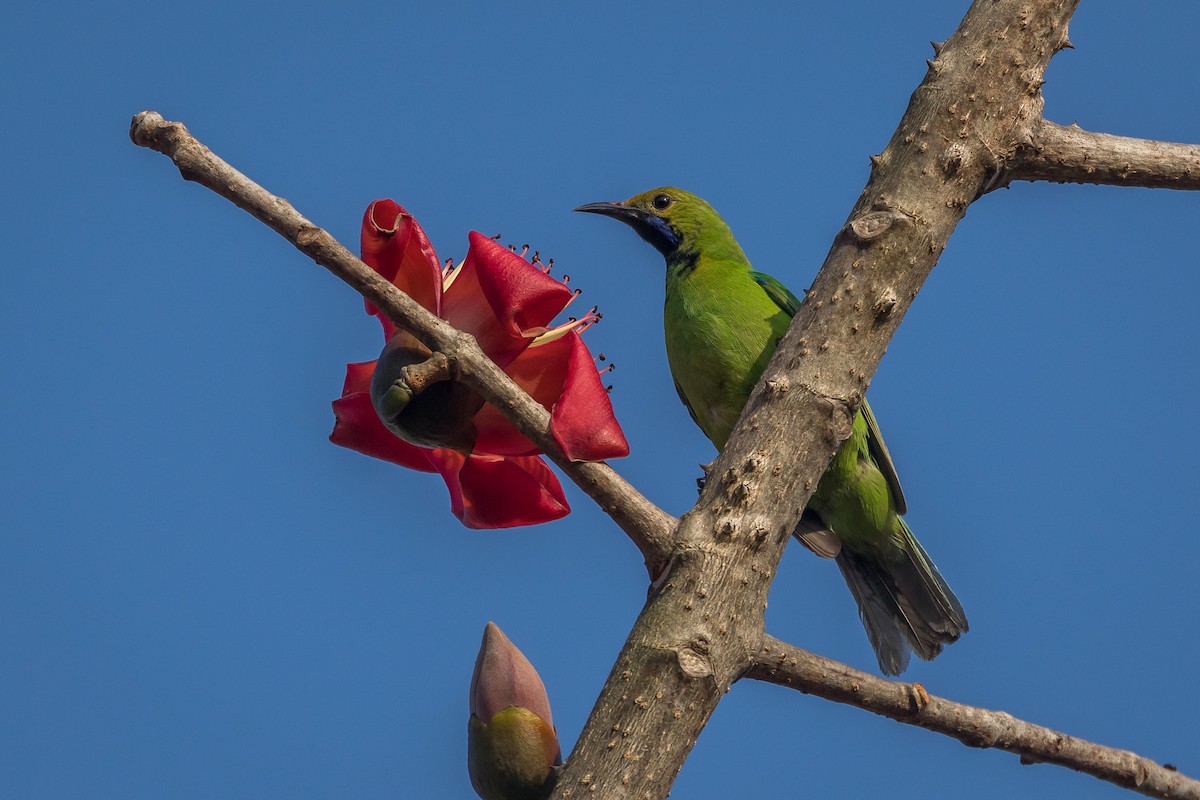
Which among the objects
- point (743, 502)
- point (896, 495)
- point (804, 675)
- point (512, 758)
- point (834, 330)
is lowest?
point (512, 758)

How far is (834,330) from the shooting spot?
9.42ft

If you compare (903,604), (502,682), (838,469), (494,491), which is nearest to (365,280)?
(494,491)

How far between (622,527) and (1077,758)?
4.70 ft

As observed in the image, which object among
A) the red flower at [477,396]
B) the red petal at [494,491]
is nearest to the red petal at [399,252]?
the red flower at [477,396]

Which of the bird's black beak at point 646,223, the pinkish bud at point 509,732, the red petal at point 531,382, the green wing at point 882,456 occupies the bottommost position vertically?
the pinkish bud at point 509,732

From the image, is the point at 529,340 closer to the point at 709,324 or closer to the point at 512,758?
the point at 512,758

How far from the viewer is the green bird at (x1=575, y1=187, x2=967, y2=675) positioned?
5996 millimetres

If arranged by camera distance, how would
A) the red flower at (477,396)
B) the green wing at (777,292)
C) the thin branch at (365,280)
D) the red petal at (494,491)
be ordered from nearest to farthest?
the thin branch at (365,280) < the red flower at (477,396) < the red petal at (494,491) < the green wing at (777,292)

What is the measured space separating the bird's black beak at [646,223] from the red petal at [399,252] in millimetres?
4466

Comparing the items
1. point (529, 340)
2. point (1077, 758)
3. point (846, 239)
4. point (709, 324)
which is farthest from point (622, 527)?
point (709, 324)

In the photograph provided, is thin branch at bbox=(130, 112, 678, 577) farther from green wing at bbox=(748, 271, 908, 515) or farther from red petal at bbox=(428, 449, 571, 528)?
green wing at bbox=(748, 271, 908, 515)

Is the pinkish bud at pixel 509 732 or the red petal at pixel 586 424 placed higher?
the red petal at pixel 586 424

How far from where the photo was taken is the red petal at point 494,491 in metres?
2.84

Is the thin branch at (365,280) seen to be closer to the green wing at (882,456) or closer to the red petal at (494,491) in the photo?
the red petal at (494,491)
